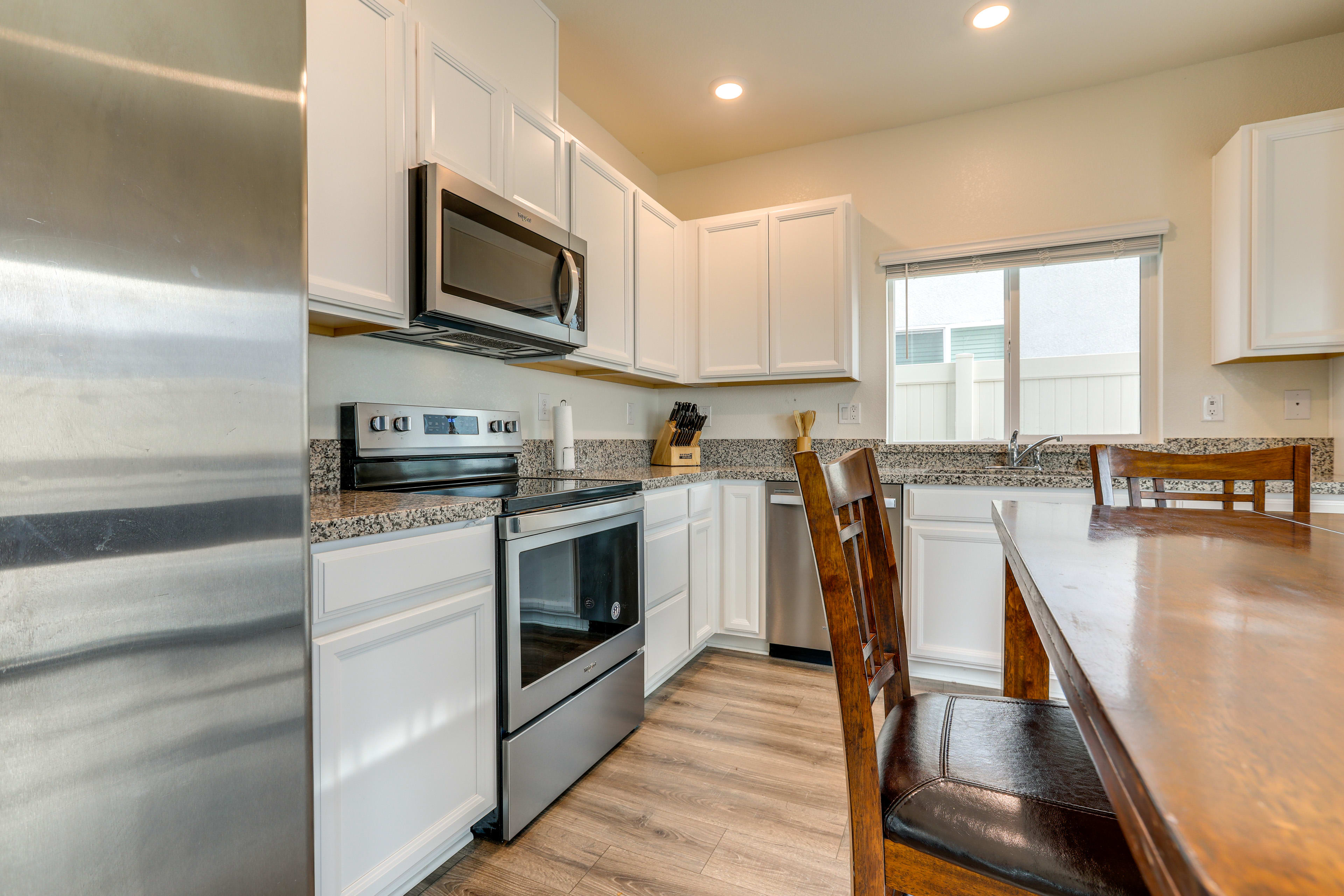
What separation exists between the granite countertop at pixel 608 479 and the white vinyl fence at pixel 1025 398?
9.2 inches

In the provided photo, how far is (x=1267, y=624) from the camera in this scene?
1.82ft

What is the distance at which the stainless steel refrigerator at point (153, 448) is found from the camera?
1.81 feet

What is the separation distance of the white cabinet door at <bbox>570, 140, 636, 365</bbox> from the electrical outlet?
8.90ft

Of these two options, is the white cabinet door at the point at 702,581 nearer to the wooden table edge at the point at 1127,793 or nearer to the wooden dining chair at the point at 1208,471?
the wooden dining chair at the point at 1208,471

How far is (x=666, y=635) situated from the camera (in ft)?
7.91

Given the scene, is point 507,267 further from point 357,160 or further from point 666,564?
point 666,564

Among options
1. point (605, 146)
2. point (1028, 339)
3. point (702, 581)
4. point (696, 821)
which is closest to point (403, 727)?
point (696, 821)

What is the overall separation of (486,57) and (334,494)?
1.49m

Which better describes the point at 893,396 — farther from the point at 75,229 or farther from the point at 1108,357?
the point at 75,229

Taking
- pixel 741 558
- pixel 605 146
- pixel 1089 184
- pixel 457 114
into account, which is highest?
pixel 605 146

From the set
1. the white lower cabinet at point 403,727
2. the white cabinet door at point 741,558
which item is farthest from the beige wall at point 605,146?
the white lower cabinet at point 403,727

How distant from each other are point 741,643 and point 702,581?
443 mm

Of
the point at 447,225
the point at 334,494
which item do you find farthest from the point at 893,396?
the point at 334,494

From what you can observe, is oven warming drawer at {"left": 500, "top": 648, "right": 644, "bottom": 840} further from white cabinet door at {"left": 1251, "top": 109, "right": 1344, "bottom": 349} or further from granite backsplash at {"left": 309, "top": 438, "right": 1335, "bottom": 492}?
white cabinet door at {"left": 1251, "top": 109, "right": 1344, "bottom": 349}
